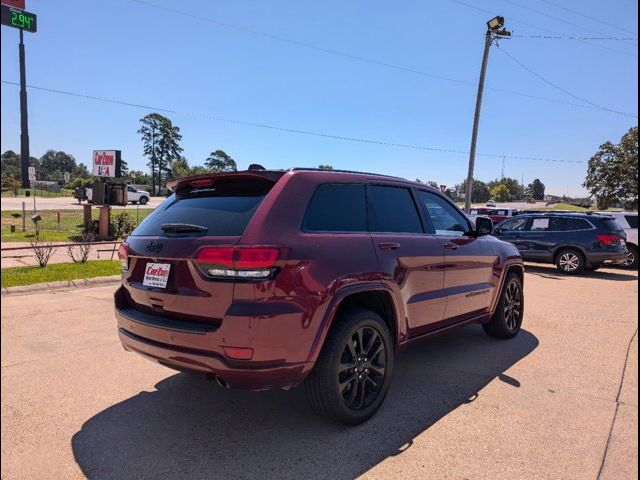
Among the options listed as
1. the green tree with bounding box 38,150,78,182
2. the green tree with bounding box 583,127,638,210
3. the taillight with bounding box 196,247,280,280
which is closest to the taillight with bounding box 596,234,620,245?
the taillight with bounding box 196,247,280,280

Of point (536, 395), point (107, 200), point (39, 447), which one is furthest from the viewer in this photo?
point (107, 200)

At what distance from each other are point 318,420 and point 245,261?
4.68ft

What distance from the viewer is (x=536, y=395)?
3.81 m

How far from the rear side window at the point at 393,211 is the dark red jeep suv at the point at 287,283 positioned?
0.01 meters

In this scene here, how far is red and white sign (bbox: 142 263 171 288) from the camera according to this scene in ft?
9.68

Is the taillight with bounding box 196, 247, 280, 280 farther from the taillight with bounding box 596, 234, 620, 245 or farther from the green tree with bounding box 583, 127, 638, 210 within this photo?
the green tree with bounding box 583, 127, 638, 210

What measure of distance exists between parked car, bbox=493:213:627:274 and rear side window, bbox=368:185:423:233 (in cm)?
1037

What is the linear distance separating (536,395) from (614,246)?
33.6 ft

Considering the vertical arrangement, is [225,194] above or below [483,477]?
above

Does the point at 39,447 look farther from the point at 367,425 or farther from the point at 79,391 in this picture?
the point at 367,425

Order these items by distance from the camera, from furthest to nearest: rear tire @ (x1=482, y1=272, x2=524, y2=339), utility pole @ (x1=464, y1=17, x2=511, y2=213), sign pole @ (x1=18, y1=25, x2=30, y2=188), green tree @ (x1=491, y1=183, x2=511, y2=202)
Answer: green tree @ (x1=491, y1=183, x2=511, y2=202)
sign pole @ (x1=18, y1=25, x2=30, y2=188)
utility pole @ (x1=464, y1=17, x2=511, y2=213)
rear tire @ (x1=482, y1=272, x2=524, y2=339)

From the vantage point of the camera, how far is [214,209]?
307 centimetres

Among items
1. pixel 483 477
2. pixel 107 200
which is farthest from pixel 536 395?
pixel 107 200

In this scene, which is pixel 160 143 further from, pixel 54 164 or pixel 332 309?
pixel 332 309
